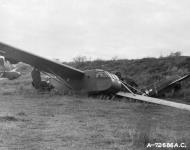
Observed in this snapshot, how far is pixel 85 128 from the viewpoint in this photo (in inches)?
382

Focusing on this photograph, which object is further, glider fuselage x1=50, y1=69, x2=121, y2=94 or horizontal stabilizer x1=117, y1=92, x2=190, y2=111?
glider fuselage x1=50, y1=69, x2=121, y2=94

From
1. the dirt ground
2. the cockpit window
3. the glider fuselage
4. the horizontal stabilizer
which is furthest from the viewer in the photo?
the cockpit window

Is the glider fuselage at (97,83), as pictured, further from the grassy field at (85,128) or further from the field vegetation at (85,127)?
the grassy field at (85,128)

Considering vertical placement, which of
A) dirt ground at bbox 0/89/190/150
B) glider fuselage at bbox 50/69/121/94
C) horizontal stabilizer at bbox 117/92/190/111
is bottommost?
dirt ground at bbox 0/89/190/150

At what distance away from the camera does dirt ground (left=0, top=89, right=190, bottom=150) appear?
7.79 meters

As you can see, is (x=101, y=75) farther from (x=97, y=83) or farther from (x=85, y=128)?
(x=85, y=128)

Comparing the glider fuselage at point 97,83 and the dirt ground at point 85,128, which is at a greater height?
the glider fuselage at point 97,83

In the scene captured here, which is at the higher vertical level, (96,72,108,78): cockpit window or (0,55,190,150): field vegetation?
(96,72,108,78): cockpit window

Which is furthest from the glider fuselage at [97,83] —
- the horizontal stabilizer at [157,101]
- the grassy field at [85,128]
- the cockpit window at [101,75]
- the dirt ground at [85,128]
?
the grassy field at [85,128]

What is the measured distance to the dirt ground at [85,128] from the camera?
7789 mm

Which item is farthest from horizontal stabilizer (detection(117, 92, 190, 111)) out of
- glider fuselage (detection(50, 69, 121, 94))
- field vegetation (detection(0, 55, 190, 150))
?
glider fuselage (detection(50, 69, 121, 94))

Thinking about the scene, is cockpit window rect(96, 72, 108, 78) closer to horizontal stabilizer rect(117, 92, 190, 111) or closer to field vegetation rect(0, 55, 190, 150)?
horizontal stabilizer rect(117, 92, 190, 111)

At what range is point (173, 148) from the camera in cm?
727

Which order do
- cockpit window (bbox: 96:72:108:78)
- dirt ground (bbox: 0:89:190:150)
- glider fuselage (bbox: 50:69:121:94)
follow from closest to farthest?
dirt ground (bbox: 0:89:190:150) → glider fuselage (bbox: 50:69:121:94) → cockpit window (bbox: 96:72:108:78)
